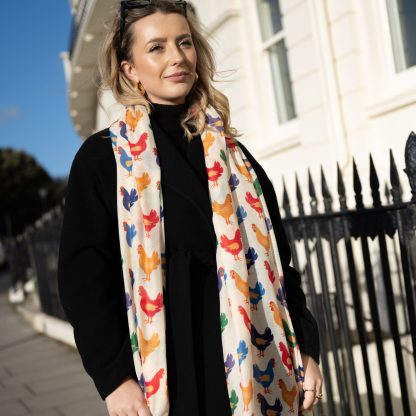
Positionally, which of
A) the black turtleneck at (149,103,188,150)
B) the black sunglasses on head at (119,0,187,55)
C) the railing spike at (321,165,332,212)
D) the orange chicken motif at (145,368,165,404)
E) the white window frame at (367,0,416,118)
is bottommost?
the orange chicken motif at (145,368,165,404)

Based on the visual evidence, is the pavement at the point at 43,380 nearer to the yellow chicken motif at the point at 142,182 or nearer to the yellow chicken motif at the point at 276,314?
the yellow chicken motif at the point at 276,314

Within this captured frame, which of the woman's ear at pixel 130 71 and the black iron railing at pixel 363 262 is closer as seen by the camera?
the woman's ear at pixel 130 71

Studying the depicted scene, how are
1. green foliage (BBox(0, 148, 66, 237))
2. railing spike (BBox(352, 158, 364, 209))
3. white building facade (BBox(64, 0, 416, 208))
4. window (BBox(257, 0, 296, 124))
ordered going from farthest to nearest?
green foliage (BBox(0, 148, 66, 237)), window (BBox(257, 0, 296, 124)), white building facade (BBox(64, 0, 416, 208)), railing spike (BBox(352, 158, 364, 209))

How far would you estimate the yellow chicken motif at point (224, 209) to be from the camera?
6.12 ft

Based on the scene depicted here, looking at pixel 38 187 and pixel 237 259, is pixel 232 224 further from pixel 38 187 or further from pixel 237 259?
pixel 38 187

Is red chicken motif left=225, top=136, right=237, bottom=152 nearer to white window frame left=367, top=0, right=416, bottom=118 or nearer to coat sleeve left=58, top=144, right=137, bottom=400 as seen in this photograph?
coat sleeve left=58, top=144, right=137, bottom=400

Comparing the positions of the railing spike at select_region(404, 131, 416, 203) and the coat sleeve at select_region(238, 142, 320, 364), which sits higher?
the railing spike at select_region(404, 131, 416, 203)

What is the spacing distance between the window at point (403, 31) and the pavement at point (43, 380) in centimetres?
387

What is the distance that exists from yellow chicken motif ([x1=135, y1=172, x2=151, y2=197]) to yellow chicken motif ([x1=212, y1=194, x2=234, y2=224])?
0.21m

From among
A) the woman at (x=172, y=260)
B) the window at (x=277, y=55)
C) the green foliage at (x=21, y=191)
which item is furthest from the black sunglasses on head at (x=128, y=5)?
the green foliage at (x=21, y=191)

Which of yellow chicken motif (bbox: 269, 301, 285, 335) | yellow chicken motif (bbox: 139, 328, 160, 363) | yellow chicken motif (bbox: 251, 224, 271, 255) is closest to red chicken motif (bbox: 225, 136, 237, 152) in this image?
yellow chicken motif (bbox: 251, 224, 271, 255)

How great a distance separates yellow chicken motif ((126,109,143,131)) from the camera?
6.34ft

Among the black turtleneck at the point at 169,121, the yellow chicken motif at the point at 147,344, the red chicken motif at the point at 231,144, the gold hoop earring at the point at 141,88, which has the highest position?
the gold hoop earring at the point at 141,88

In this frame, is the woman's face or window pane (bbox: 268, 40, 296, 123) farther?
window pane (bbox: 268, 40, 296, 123)
